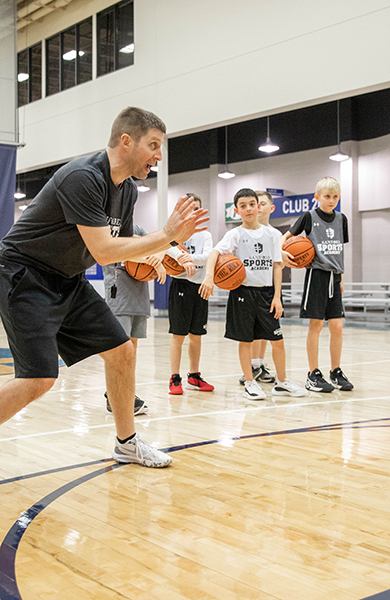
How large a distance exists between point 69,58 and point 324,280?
13736 mm

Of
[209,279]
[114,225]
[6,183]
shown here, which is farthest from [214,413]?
[6,183]

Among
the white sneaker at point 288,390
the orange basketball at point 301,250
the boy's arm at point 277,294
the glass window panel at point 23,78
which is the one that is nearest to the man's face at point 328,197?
the orange basketball at point 301,250

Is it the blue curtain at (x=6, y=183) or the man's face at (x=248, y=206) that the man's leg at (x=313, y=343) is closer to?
the man's face at (x=248, y=206)

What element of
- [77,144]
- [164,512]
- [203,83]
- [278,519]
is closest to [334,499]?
[278,519]

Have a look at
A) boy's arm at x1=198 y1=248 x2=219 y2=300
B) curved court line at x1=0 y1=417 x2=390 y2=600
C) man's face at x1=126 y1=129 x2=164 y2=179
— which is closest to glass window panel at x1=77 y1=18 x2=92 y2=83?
boy's arm at x1=198 y1=248 x2=219 y2=300

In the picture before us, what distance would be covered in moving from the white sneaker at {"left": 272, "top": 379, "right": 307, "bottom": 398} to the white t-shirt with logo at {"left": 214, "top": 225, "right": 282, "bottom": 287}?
2.38 feet

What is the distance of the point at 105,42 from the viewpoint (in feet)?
49.8

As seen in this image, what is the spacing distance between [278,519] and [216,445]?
1.01 metres

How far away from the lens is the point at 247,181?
61.7 ft

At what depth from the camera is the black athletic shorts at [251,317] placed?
4484 mm

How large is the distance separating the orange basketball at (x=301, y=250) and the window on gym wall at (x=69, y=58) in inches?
487

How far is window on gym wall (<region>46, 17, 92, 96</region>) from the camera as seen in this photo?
15648 millimetres

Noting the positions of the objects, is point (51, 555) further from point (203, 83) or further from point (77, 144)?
point (77, 144)

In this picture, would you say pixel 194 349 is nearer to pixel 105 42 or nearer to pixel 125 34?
pixel 125 34
